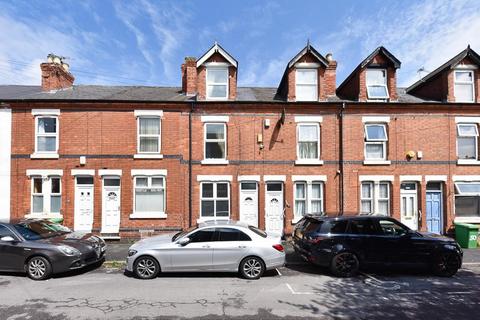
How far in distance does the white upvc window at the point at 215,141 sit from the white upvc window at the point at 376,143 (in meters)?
6.90

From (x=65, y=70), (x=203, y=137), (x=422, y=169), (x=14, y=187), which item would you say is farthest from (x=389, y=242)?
(x=65, y=70)

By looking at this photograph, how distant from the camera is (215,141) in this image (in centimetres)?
1353

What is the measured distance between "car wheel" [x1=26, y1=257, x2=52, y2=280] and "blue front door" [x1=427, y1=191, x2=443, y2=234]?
15479 mm

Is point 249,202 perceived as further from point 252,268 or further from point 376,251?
point 376,251

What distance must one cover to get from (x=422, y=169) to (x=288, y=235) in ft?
23.5

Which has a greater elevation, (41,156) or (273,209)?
(41,156)

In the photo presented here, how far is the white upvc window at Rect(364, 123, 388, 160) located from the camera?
13719mm

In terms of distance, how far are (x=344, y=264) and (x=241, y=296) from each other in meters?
3.40

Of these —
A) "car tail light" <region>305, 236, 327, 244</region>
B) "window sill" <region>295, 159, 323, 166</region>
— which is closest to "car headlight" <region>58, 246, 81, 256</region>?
"car tail light" <region>305, 236, 327, 244</region>

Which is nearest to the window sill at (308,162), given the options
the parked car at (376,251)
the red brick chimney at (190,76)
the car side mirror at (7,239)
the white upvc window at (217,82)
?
the white upvc window at (217,82)

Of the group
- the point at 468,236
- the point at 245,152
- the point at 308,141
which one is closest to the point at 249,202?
the point at 245,152

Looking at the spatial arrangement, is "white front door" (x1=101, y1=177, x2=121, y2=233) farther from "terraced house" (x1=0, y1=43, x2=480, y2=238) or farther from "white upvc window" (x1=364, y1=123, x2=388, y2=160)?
"white upvc window" (x1=364, y1=123, x2=388, y2=160)

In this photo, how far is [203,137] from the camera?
44.2 ft

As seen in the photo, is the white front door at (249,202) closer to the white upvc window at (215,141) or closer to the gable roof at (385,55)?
the white upvc window at (215,141)
